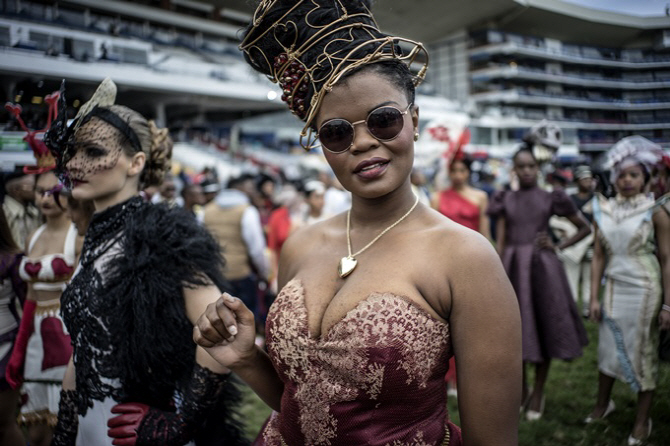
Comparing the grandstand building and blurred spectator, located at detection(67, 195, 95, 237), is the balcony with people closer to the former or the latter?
the grandstand building

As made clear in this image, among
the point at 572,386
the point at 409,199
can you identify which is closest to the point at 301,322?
the point at 409,199

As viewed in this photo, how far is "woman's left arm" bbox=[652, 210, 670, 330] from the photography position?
348cm

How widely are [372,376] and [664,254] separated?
321cm

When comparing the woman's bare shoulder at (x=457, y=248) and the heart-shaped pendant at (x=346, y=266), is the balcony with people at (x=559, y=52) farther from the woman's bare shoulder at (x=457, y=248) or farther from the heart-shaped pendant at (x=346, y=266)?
the heart-shaped pendant at (x=346, y=266)

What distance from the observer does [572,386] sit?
4836 mm

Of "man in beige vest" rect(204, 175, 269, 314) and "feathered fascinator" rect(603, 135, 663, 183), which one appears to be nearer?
"feathered fascinator" rect(603, 135, 663, 183)

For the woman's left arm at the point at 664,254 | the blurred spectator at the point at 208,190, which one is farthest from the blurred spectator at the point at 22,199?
the woman's left arm at the point at 664,254

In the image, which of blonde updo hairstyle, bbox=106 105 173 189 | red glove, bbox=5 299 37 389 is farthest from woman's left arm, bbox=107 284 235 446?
red glove, bbox=5 299 37 389

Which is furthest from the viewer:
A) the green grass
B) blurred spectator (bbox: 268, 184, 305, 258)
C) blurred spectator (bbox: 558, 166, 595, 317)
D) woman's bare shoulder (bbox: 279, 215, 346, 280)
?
blurred spectator (bbox: 558, 166, 595, 317)

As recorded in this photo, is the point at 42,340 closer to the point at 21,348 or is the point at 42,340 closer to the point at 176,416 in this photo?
the point at 21,348

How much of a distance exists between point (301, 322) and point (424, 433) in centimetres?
49

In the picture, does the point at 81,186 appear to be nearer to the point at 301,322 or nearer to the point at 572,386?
the point at 301,322

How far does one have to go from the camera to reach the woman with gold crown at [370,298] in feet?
4.42

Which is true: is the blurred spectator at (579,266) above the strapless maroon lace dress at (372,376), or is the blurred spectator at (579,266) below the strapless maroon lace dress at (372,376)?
below
